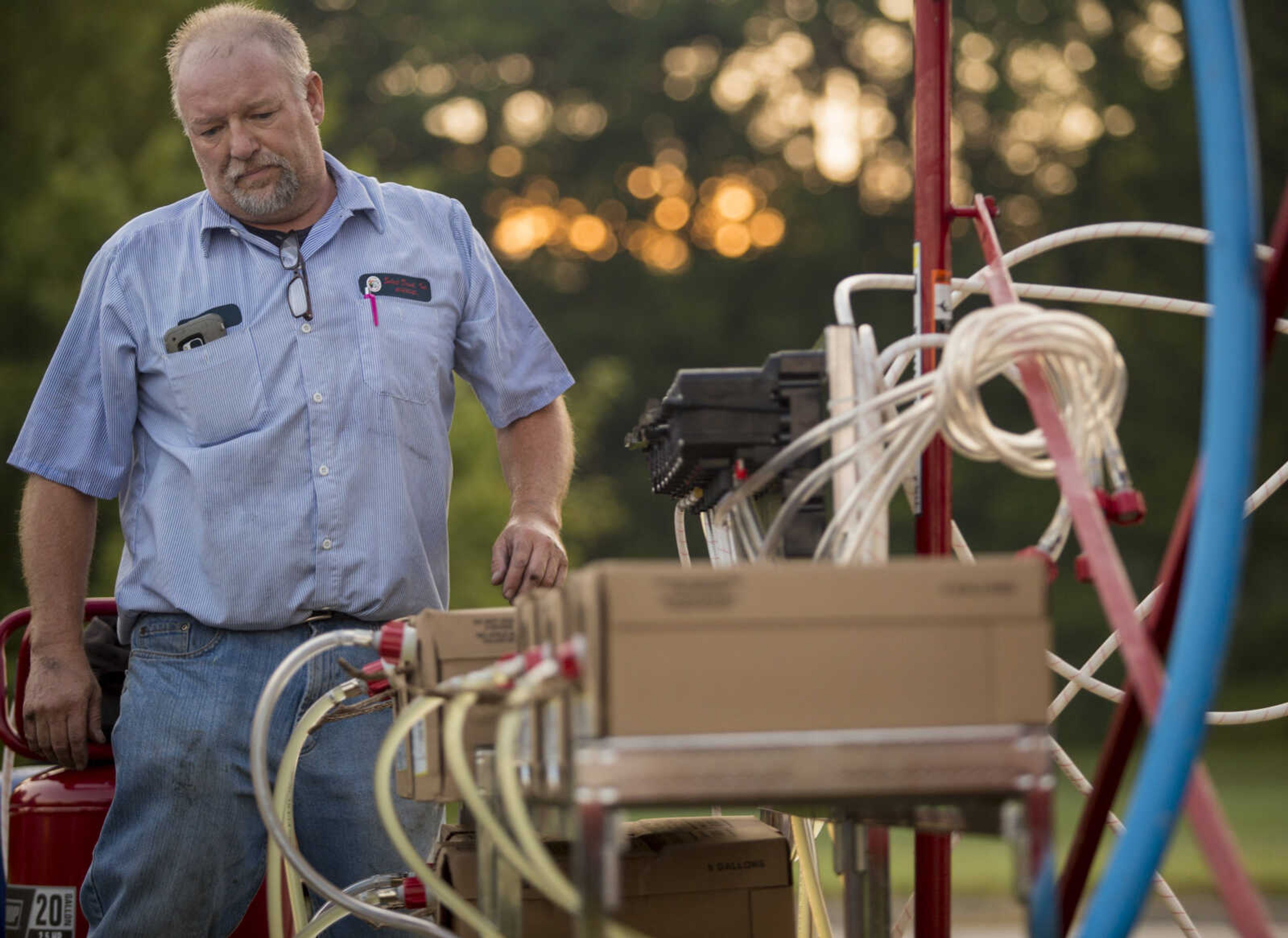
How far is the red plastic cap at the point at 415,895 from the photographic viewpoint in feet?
7.04

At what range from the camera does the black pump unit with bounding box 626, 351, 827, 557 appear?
1.82 metres

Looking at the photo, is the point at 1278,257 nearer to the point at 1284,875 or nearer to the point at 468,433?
the point at 1284,875

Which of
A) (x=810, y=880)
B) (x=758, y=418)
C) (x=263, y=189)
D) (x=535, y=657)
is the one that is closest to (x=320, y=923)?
(x=810, y=880)

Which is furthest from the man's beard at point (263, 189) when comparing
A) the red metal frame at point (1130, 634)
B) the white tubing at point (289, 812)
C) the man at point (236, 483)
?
the red metal frame at point (1130, 634)

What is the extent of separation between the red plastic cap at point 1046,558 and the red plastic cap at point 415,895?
95 cm

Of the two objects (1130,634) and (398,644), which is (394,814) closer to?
(398,644)

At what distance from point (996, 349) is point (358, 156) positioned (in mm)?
10596

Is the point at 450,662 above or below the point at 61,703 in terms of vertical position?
above

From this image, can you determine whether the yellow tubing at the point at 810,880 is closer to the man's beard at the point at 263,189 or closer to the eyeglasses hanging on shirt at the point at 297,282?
the eyeglasses hanging on shirt at the point at 297,282

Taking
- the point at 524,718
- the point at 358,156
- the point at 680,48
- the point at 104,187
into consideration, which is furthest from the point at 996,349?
the point at 680,48

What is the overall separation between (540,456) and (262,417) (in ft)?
1.60

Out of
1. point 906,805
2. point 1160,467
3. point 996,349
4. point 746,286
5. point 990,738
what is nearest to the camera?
point 990,738

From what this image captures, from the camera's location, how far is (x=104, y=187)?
1044 cm

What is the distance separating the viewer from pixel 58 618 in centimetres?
252
